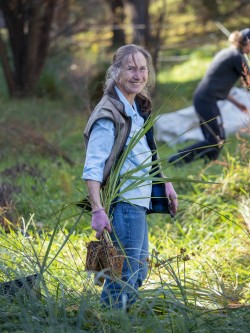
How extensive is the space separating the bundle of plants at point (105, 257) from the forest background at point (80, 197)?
100 millimetres

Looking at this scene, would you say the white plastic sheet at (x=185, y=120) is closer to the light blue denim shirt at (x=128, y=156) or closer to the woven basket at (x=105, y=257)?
the light blue denim shirt at (x=128, y=156)

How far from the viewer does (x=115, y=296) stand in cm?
397

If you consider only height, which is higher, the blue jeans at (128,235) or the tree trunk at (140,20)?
the tree trunk at (140,20)

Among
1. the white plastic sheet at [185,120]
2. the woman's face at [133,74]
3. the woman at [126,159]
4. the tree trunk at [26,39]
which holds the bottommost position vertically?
the woman at [126,159]

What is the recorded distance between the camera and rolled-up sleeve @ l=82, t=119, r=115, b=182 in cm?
383

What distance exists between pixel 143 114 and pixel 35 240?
6.21 ft

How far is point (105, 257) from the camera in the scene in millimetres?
3830

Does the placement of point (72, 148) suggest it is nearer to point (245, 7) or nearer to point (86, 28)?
point (86, 28)

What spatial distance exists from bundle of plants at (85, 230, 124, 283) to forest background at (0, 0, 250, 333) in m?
0.10

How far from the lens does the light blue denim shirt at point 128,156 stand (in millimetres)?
3852

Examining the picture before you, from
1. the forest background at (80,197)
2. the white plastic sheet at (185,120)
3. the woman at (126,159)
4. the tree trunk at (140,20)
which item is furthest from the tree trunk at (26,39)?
the woman at (126,159)

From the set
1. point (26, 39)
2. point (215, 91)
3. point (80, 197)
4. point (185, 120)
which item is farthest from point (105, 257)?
point (26, 39)

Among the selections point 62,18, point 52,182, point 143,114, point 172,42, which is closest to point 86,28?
point 62,18

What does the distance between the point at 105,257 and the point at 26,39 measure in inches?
504
